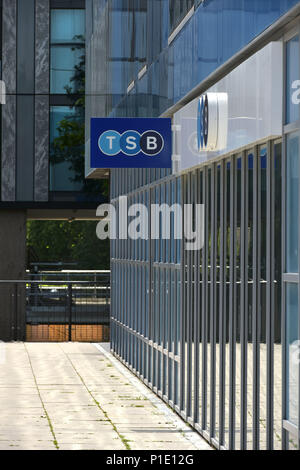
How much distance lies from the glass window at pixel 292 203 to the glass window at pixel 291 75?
0.48ft

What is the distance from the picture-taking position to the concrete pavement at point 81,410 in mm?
9844

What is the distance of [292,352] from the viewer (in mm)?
6961

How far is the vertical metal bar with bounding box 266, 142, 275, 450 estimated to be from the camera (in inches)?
296

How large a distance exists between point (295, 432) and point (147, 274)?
8157 mm

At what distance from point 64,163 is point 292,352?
21484 mm

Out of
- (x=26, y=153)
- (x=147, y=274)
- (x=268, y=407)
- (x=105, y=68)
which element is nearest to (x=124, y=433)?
(x=268, y=407)

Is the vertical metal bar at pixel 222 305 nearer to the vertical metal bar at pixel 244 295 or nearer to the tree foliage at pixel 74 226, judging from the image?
the vertical metal bar at pixel 244 295

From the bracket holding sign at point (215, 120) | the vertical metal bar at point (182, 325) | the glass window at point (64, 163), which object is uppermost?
the glass window at point (64, 163)

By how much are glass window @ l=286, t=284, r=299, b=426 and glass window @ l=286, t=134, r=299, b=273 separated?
0.58 ft

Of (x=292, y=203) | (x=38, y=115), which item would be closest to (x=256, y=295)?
(x=292, y=203)

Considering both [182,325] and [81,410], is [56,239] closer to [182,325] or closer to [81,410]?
[81,410]

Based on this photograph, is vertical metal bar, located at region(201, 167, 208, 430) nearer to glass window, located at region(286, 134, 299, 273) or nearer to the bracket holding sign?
the bracket holding sign

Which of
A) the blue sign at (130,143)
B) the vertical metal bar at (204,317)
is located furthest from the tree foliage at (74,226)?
the vertical metal bar at (204,317)

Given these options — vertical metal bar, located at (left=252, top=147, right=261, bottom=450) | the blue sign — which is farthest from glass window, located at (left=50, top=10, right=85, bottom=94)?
vertical metal bar, located at (left=252, top=147, right=261, bottom=450)
